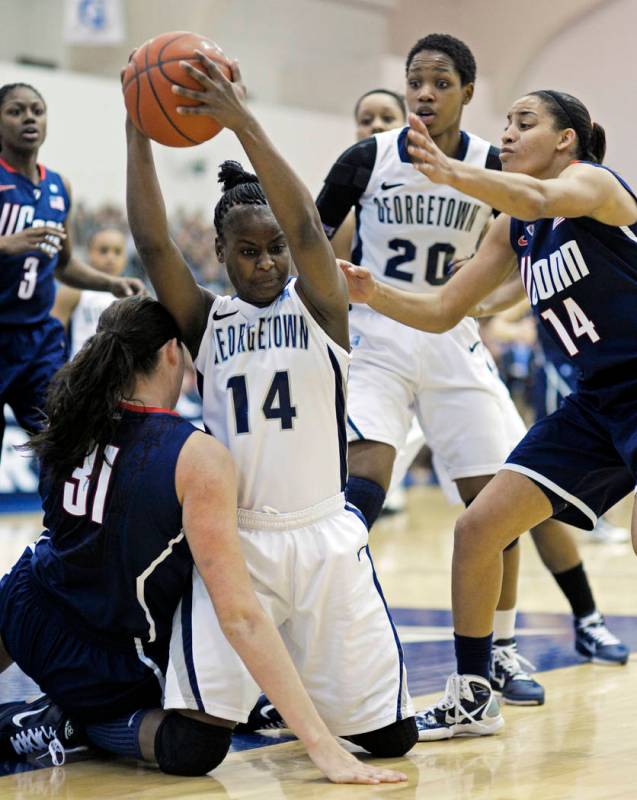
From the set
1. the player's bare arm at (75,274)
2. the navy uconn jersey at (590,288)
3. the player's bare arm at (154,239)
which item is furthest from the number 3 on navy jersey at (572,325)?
the player's bare arm at (75,274)

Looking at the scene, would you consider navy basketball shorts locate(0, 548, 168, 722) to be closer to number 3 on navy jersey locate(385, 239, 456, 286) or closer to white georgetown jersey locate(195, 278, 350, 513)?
white georgetown jersey locate(195, 278, 350, 513)

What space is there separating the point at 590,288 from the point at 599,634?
1873mm

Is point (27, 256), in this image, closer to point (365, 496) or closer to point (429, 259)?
point (429, 259)

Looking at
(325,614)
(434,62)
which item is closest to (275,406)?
(325,614)

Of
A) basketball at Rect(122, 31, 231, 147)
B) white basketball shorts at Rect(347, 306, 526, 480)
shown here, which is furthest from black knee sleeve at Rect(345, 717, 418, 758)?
basketball at Rect(122, 31, 231, 147)

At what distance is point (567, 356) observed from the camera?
3717mm

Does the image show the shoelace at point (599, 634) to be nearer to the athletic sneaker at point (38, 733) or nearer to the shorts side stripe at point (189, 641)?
the shorts side stripe at point (189, 641)

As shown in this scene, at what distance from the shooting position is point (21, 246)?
16.4 feet

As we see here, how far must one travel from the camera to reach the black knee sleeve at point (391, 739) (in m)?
3.34

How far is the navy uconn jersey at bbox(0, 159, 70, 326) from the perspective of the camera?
524 centimetres

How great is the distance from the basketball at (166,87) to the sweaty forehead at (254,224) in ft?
0.79

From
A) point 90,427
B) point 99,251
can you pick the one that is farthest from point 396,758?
point 99,251

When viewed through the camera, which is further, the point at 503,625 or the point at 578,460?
the point at 503,625

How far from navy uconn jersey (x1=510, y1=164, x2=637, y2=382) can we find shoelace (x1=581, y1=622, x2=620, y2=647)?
1.58 metres
